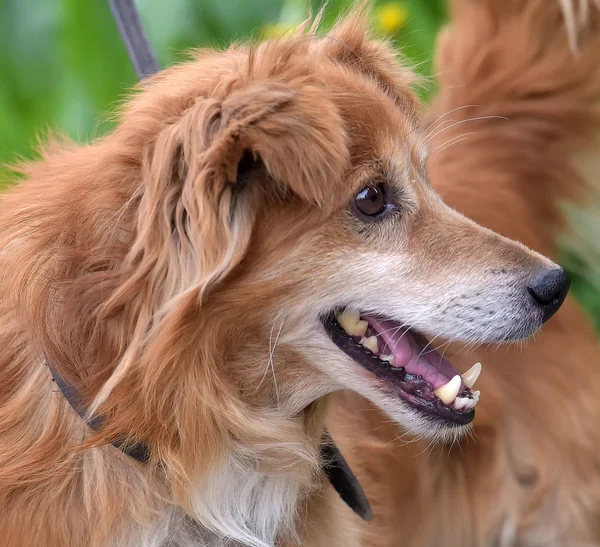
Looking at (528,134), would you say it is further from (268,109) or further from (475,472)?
(268,109)

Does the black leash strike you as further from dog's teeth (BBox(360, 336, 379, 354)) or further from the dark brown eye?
the dark brown eye

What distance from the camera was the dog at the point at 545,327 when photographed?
8.96 ft

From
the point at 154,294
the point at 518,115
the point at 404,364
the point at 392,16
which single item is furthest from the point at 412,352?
the point at 392,16

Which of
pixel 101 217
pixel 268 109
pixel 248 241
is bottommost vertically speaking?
pixel 248 241

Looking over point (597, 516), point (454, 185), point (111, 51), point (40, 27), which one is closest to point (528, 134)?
point (454, 185)

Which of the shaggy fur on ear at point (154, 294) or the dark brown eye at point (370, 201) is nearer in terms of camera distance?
the shaggy fur on ear at point (154, 294)

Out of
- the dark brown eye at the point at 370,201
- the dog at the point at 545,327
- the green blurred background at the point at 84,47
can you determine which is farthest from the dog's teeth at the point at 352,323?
the green blurred background at the point at 84,47

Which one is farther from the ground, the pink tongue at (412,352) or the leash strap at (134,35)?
the leash strap at (134,35)

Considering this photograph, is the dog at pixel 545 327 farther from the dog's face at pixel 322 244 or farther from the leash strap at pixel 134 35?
the leash strap at pixel 134 35

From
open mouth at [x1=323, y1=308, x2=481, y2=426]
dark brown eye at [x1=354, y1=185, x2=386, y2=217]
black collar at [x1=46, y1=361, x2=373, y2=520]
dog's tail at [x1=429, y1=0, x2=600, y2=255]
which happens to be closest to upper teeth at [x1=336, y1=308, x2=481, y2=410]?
open mouth at [x1=323, y1=308, x2=481, y2=426]

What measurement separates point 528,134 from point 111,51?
97.1 inches

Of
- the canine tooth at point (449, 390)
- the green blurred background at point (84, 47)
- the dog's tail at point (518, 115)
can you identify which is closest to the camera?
the canine tooth at point (449, 390)

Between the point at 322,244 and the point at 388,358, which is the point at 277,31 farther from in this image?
the point at 388,358

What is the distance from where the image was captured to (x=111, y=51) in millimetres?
4250
